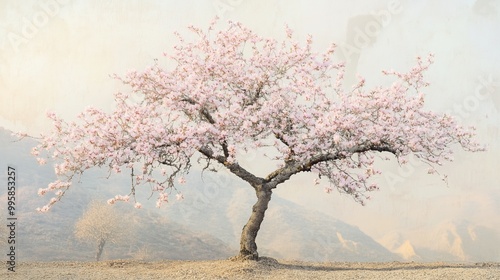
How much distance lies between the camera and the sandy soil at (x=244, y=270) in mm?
18281

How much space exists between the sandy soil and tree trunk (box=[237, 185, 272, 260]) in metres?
0.62

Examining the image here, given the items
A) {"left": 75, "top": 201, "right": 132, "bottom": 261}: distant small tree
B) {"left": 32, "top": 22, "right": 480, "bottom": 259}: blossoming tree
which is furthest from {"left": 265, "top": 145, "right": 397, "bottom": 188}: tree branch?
{"left": 75, "top": 201, "right": 132, "bottom": 261}: distant small tree

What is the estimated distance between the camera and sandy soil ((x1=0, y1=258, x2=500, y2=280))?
18.3 m

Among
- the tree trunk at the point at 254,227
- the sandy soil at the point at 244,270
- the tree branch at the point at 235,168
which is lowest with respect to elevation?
the sandy soil at the point at 244,270

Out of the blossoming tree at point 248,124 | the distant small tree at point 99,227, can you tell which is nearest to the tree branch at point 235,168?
the blossoming tree at point 248,124

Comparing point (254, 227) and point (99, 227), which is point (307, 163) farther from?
point (99, 227)

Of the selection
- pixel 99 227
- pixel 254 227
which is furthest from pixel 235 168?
pixel 99 227

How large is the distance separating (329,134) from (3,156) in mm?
141442

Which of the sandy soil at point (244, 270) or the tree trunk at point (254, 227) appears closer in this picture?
the sandy soil at point (244, 270)

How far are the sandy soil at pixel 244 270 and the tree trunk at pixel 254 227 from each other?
623mm

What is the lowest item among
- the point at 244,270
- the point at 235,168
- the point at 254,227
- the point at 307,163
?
the point at 244,270

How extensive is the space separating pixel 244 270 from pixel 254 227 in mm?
2265

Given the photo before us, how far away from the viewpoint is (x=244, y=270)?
18609 millimetres

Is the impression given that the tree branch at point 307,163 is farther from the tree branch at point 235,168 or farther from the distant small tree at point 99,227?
the distant small tree at point 99,227
